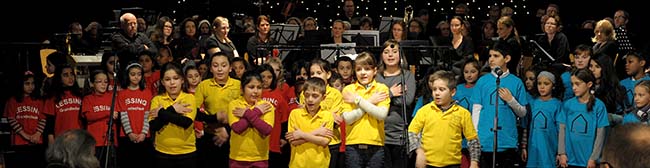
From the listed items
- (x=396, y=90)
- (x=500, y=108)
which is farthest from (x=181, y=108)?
(x=500, y=108)

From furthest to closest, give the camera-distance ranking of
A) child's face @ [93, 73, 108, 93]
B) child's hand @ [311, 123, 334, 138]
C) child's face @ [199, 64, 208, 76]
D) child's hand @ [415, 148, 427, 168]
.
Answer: child's face @ [199, 64, 208, 76]
child's face @ [93, 73, 108, 93]
child's hand @ [311, 123, 334, 138]
child's hand @ [415, 148, 427, 168]

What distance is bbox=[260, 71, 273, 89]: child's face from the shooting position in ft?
28.2

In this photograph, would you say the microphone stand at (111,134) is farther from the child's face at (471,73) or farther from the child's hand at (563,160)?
the child's hand at (563,160)

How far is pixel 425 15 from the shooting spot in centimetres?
1364

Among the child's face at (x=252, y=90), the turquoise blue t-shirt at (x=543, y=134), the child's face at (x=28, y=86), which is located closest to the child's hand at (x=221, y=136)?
the child's face at (x=252, y=90)

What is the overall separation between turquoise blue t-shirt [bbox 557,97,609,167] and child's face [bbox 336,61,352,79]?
1.81m

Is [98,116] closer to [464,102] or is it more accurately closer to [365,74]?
[365,74]

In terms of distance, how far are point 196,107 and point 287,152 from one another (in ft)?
3.54

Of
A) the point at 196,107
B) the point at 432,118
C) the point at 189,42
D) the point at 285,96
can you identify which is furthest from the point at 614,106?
the point at 189,42

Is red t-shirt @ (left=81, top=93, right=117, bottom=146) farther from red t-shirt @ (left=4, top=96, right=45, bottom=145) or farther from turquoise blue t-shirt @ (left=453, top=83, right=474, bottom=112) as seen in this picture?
turquoise blue t-shirt @ (left=453, top=83, right=474, bottom=112)

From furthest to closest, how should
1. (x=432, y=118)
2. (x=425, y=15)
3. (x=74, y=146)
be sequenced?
(x=425, y=15)
(x=432, y=118)
(x=74, y=146)

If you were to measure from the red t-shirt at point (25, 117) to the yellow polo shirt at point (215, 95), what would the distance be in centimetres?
158

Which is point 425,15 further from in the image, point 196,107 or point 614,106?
point 196,107

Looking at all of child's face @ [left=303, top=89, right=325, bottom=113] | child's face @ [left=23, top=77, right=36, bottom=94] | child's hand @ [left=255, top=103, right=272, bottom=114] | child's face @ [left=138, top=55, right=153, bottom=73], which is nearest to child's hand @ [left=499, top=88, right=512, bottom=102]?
child's face @ [left=303, top=89, right=325, bottom=113]
